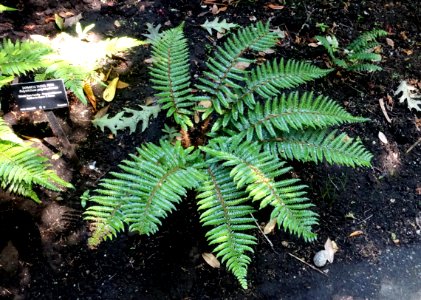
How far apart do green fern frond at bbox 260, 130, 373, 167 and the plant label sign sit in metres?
1.63

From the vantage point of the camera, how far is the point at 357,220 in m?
3.55

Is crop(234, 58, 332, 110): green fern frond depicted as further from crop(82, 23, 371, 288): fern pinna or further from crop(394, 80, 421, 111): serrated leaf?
crop(394, 80, 421, 111): serrated leaf

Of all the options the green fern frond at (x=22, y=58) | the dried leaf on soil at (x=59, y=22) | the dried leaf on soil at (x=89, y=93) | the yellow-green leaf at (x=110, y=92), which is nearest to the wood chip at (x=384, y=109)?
the yellow-green leaf at (x=110, y=92)

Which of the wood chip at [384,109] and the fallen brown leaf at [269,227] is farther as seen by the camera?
the wood chip at [384,109]

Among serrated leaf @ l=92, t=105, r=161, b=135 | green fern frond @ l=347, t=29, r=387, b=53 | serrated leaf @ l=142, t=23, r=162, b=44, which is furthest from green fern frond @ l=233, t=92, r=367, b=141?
serrated leaf @ l=142, t=23, r=162, b=44

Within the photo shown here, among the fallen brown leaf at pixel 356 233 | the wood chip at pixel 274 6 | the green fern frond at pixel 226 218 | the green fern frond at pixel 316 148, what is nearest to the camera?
the green fern frond at pixel 226 218

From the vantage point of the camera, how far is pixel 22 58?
297 centimetres

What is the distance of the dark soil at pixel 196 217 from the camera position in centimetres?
313

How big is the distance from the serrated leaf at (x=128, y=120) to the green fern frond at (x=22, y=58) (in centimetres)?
80

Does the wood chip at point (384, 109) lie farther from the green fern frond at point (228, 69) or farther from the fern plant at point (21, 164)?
the fern plant at point (21, 164)

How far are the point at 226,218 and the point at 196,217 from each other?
62 centimetres

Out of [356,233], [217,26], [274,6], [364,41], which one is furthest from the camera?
[274,6]

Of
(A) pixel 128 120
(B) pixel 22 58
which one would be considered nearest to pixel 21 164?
(B) pixel 22 58

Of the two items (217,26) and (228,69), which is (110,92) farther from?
(217,26)
